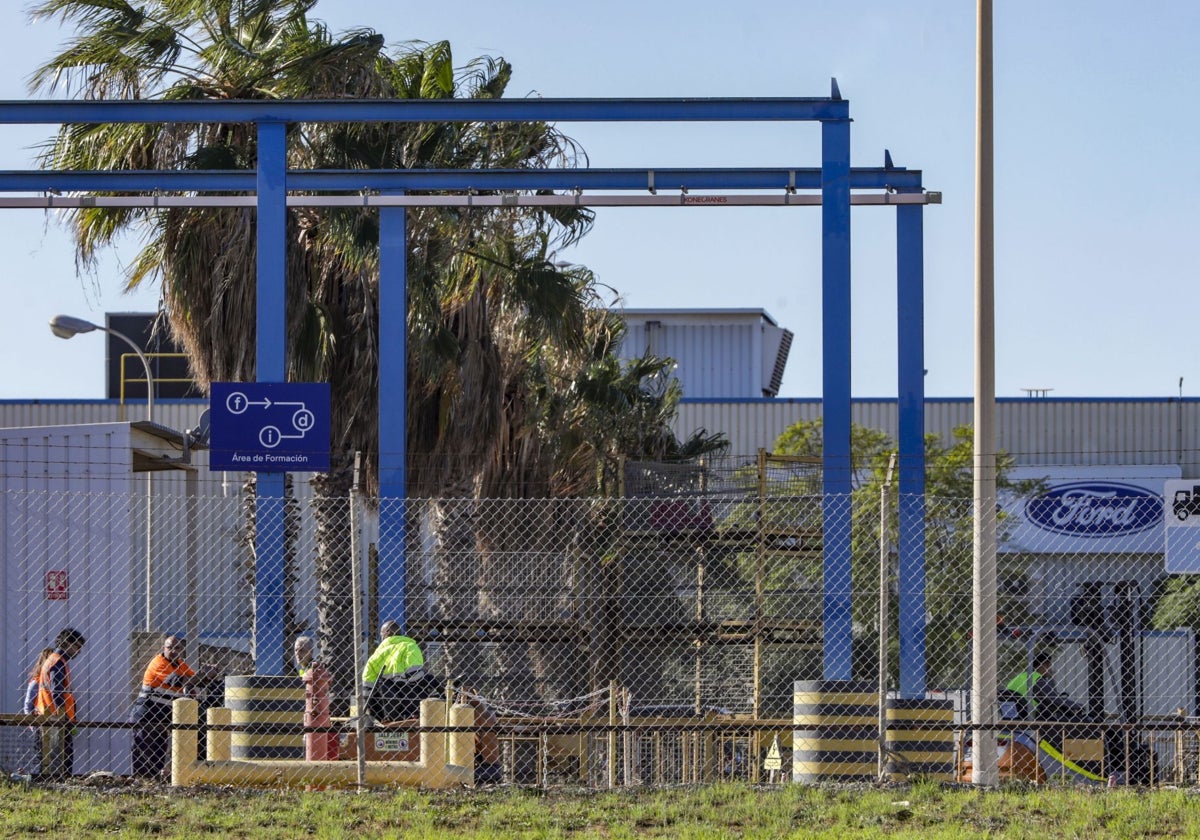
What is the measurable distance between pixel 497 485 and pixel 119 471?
252 inches

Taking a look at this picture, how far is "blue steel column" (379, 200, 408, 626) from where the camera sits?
14.5m

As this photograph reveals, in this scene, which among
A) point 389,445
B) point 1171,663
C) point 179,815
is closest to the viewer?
point 179,815

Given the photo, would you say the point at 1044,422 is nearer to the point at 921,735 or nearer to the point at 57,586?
the point at 921,735

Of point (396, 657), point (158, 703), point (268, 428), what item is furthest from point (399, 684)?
point (268, 428)

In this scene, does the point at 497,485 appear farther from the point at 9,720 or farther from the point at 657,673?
the point at 9,720

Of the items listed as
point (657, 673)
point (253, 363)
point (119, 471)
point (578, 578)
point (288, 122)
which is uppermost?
point (288, 122)

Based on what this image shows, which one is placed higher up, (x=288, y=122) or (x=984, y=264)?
(x=288, y=122)

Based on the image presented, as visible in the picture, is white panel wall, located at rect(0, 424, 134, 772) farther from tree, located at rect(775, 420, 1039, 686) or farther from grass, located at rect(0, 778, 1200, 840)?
tree, located at rect(775, 420, 1039, 686)

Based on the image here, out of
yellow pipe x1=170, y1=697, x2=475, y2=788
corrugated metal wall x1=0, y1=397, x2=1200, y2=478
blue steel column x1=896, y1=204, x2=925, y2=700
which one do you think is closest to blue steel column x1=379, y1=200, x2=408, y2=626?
yellow pipe x1=170, y1=697, x2=475, y2=788

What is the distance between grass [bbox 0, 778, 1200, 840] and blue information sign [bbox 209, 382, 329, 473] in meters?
3.80

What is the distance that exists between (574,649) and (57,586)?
6.89 m

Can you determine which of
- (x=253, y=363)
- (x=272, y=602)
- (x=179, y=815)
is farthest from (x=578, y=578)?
(x=179, y=815)

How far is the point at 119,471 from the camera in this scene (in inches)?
653

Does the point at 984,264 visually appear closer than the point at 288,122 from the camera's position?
Yes
